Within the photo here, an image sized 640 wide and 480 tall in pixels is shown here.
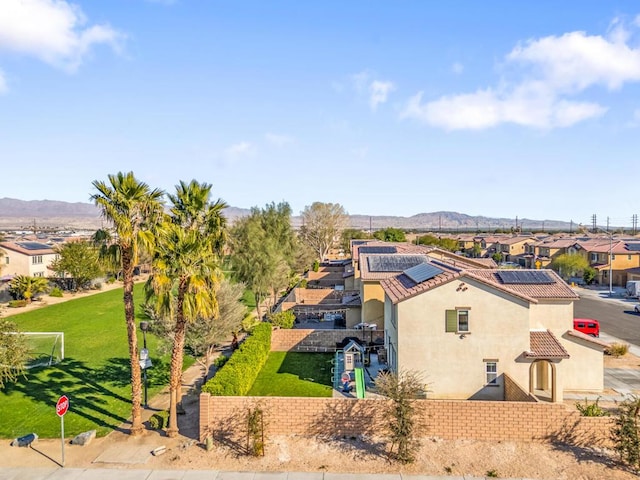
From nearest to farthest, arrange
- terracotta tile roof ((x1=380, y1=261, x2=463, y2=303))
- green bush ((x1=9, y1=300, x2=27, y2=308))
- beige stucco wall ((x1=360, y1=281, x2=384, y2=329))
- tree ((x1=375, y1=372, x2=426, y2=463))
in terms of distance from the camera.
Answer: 1. tree ((x1=375, y1=372, x2=426, y2=463))
2. terracotta tile roof ((x1=380, y1=261, x2=463, y2=303))
3. beige stucco wall ((x1=360, y1=281, x2=384, y2=329))
4. green bush ((x1=9, y1=300, x2=27, y2=308))

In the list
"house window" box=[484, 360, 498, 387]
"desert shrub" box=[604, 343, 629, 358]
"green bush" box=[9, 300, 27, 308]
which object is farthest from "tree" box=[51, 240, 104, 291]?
"desert shrub" box=[604, 343, 629, 358]

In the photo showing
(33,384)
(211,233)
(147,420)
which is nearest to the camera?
(211,233)

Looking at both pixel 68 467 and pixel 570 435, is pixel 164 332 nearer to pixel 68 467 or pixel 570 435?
pixel 68 467

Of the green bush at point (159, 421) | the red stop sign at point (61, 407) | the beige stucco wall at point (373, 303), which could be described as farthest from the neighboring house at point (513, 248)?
the red stop sign at point (61, 407)

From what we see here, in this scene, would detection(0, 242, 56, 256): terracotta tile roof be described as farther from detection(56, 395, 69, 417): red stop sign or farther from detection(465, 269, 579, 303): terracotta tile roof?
detection(465, 269, 579, 303): terracotta tile roof

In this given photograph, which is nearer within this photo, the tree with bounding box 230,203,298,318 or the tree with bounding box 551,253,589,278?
the tree with bounding box 230,203,298,318

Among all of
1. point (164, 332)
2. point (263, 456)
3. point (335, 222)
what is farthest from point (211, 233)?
point (335, 222)
